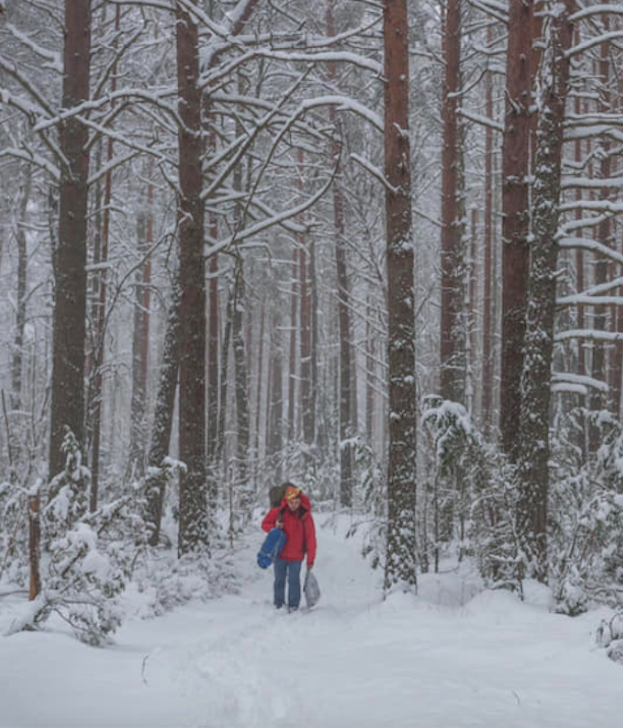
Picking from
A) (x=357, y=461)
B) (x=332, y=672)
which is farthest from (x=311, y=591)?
(x=332, y=672)

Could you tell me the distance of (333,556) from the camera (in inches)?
489

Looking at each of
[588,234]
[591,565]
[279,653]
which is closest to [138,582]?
[279,653]

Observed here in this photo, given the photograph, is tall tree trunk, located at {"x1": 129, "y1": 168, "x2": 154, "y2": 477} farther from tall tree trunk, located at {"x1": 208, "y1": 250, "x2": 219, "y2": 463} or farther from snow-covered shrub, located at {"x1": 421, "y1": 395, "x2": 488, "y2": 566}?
snow-covered shrub, located at {"x1": 421, "y1": 395, "x2": 488, "y2": 566}

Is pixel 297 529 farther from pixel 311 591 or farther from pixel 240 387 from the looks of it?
pixel 240 387

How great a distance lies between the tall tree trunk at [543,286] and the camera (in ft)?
24.8

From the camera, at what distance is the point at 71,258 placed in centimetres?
863

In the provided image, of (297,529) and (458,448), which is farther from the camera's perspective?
(297,529)

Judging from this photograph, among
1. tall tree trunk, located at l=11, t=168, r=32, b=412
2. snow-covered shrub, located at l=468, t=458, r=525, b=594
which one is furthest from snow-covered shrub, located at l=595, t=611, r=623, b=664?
tall tree trunk, located at l=11, t=168, r=32, b=412

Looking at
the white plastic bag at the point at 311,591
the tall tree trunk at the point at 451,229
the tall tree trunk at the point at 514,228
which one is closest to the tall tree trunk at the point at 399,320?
the white plastic bag at the point at 311,591

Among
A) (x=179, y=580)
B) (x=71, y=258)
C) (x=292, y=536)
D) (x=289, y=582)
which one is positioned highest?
(x=71, y=258)

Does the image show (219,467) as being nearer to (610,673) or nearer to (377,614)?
(377,614)

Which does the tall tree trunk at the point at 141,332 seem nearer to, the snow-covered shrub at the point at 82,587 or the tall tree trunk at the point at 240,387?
the tall tree trunk at the point at 240,387

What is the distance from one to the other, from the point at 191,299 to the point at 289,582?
3.73 meters

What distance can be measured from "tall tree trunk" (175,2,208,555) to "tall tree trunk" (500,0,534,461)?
382 cm
